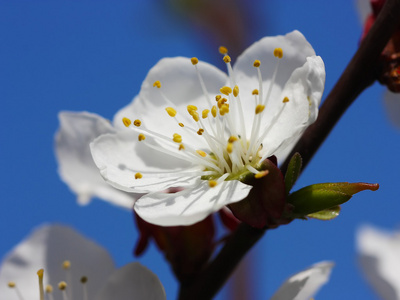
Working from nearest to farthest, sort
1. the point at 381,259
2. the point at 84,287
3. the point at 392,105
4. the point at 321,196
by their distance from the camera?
1. the point at 321,196
2. the point at 84,287
3. the point at 392,105
4. the point at 381,259

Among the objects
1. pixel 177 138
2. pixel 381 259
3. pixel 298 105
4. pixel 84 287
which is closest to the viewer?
pixel 298 105

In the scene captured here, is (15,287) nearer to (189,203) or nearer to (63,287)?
(63,287)

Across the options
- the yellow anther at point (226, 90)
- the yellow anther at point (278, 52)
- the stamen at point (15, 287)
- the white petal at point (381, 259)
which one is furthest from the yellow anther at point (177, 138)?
the white petal at point (381, 259)

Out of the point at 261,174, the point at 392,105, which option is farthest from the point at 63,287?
the point at 392,105

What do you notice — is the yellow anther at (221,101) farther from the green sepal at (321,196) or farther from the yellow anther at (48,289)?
the yellow anther at (48,289)

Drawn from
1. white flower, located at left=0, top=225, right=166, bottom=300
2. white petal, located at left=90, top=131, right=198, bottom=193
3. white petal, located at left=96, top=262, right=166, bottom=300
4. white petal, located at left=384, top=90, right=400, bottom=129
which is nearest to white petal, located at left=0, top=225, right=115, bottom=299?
white flower, located at left=0, top=225, right=166, bottom=300

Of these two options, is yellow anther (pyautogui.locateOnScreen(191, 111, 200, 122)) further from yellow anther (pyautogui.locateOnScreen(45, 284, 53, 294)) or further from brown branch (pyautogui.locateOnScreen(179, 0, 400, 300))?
yellow anther (pyautogui.locateOnScreen(45, 284, 53, 294))

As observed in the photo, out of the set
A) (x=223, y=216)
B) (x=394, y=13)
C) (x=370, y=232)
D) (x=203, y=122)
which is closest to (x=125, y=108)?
(x=203, y=122)
